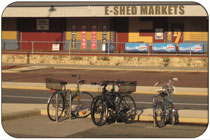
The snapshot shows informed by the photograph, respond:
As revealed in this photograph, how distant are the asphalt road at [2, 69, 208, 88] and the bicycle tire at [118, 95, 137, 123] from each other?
12.4 metres

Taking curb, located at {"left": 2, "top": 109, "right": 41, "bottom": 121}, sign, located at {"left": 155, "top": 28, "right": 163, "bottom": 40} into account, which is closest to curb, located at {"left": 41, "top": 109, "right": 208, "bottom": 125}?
curb, located at {"left": 2, "top": 109, "right": 41, "bottom": 121}

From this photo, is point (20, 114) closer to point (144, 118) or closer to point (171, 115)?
point (144, 118)

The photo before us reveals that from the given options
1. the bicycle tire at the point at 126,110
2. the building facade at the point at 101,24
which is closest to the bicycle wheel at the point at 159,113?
the bicycle tire at the point at 126,110

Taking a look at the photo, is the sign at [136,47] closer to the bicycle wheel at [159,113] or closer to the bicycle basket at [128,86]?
the bicycle basket at [128,86]

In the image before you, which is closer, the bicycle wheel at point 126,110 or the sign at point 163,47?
the bicycle wheel at point 126,110

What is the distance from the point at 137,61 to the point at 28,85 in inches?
552

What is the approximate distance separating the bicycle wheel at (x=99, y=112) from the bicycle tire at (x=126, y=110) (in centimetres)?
52

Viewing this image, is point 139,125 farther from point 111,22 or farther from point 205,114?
point 111,22

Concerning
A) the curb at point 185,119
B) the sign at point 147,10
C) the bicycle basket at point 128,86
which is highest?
the sign at point 147,10

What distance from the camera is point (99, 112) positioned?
13.4 metres

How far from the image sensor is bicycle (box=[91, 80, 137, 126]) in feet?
44.0

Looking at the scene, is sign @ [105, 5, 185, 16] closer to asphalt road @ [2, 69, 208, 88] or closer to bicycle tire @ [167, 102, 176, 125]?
asphalt road @ [2, 69, 208, 88]

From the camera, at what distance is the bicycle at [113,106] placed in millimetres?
13398

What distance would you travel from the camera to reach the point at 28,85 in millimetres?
25031
